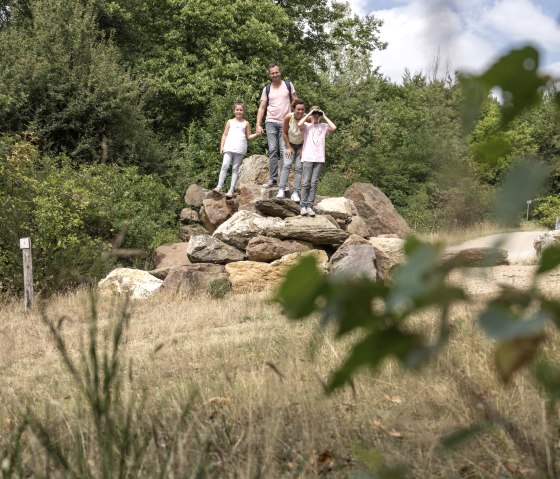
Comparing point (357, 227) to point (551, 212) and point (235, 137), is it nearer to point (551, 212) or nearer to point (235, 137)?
point (235, 137)

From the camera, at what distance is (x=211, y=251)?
12844 millimetres

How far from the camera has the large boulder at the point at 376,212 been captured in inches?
620

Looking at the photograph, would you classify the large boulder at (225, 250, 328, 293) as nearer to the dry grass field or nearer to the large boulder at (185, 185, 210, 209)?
the large boulder at (185, 185, 210, 209)

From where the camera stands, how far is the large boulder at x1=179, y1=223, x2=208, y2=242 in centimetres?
1581

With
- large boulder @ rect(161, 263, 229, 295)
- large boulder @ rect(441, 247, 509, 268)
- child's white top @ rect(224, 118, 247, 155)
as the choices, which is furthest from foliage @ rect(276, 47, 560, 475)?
child's white top @ rect(224, 118, 247, 155)

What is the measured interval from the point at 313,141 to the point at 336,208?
218cm

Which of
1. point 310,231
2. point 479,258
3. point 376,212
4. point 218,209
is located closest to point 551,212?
point 376,212

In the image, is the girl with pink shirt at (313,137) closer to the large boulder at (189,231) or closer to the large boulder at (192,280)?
the large boulder at (192,280)

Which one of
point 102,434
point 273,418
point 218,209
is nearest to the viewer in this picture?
point 102,434

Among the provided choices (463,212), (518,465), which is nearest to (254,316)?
(518,465)

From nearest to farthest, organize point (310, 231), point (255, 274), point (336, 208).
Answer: point (255, 274) < point (310, 231) < point (336, 208)

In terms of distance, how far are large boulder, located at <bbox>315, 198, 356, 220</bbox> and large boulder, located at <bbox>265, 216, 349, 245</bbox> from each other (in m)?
1.01

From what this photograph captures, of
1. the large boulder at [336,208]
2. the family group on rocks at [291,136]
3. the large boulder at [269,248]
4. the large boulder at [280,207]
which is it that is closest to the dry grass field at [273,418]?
→ the large boulder at [269,248]

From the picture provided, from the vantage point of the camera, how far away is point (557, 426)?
2.68m
